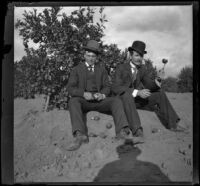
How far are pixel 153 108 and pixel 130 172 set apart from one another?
3.10 meters

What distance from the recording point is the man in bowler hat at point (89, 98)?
6.67m

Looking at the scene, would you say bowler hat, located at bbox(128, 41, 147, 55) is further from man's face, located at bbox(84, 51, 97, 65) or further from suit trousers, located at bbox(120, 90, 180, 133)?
suit trousers, located at bbox(120, 90, 180, 133)

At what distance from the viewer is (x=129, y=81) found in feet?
25.4

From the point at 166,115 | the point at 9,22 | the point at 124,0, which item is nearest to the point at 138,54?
the point at 166,115

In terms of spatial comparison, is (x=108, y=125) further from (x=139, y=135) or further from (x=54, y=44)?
(x=54, y=44)

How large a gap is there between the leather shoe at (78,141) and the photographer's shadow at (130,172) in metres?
0.87

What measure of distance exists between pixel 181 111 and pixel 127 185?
4723 millimetres

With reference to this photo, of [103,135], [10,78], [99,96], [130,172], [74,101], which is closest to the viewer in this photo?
[130,172]

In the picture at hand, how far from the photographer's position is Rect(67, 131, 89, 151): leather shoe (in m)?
6.46

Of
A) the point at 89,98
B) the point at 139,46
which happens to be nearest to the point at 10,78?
the point at 89,98

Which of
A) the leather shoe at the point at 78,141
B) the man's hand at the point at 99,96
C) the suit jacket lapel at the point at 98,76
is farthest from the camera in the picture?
the suit jacket lapel at the point at 98,76

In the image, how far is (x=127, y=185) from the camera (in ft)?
16.8

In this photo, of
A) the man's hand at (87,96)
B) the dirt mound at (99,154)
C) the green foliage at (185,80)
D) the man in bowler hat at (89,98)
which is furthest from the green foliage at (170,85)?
the man's hand at (87,96)

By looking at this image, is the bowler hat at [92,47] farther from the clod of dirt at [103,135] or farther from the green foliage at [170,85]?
the green foliage at [170,85]
